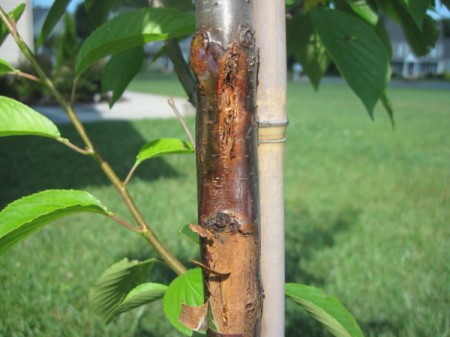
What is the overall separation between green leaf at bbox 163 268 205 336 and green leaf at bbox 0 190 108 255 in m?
0.14

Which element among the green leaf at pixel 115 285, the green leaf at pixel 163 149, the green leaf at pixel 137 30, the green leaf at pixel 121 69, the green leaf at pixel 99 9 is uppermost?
the green leaf at pixel 99 9

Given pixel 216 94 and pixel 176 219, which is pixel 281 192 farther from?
pixel 176 219

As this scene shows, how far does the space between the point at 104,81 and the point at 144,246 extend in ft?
7.05

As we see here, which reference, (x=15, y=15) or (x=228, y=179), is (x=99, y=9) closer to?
(x=15, y=15)

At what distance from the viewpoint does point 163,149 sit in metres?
0.91

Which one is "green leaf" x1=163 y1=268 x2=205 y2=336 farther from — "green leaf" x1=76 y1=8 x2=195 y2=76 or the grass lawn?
the grass lawn

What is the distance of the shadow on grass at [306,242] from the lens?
2131 mm

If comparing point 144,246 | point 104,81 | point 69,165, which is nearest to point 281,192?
point 104,81

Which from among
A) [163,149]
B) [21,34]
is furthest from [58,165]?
[163,149]

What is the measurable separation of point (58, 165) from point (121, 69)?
471cm

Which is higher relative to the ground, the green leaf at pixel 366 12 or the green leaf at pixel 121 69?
the green leaf at pixel 366 12

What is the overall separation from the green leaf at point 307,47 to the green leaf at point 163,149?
0.30 meters

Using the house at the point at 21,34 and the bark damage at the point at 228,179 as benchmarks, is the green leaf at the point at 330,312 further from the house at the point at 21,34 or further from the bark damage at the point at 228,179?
the house at the point at 21,34

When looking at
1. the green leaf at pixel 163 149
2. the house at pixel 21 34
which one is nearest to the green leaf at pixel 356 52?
the green leaf at pixel 163 149
